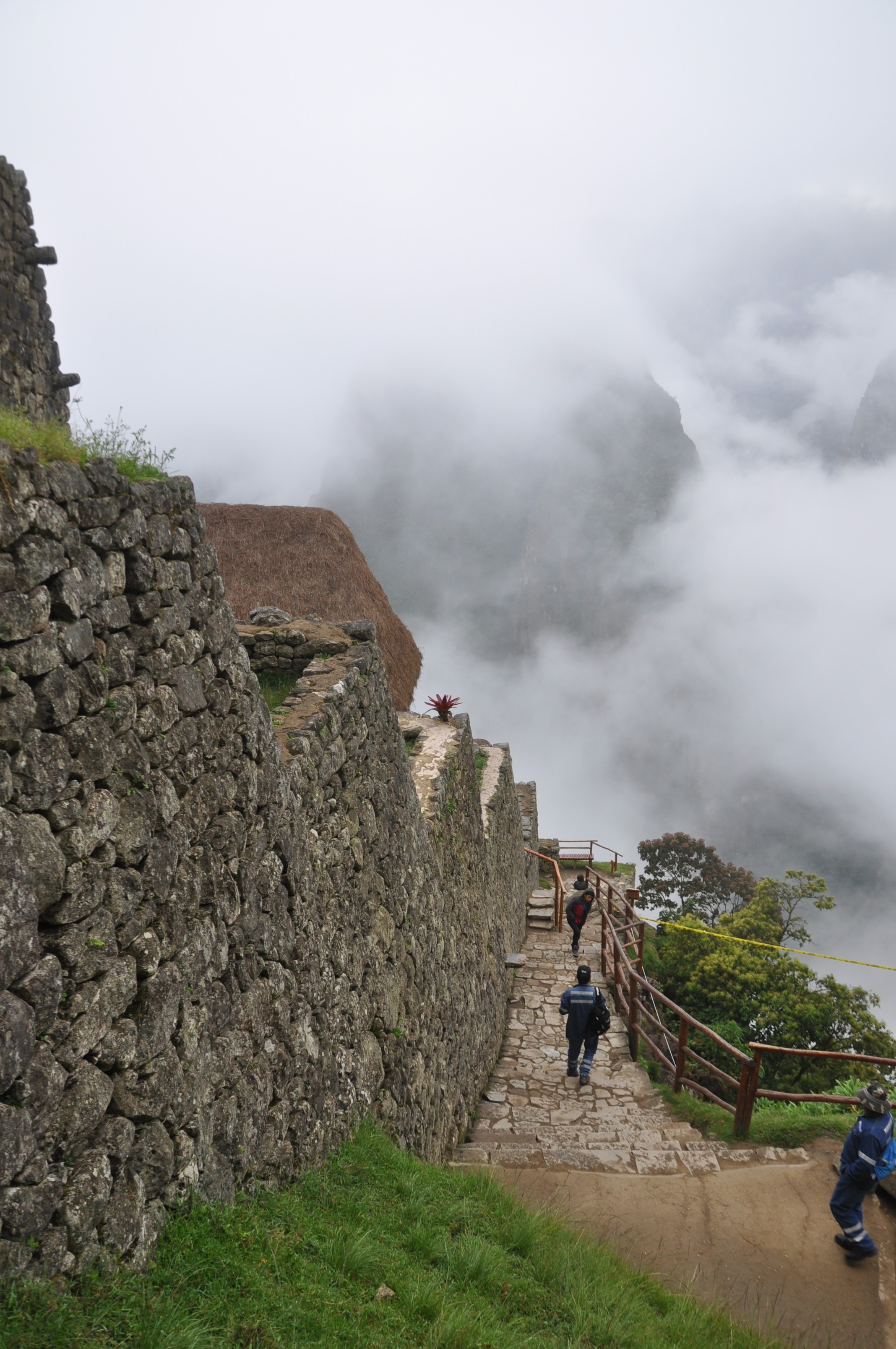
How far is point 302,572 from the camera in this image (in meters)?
9.91

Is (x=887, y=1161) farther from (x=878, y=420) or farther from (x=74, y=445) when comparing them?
(x=878, y=420)

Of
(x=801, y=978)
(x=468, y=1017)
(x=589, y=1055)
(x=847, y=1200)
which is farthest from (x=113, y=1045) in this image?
(x=801, y=978)

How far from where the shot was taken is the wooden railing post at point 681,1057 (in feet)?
22.2

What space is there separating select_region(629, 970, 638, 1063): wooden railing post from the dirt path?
2.71 feet

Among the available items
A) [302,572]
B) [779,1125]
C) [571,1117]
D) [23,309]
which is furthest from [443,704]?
[23,309]

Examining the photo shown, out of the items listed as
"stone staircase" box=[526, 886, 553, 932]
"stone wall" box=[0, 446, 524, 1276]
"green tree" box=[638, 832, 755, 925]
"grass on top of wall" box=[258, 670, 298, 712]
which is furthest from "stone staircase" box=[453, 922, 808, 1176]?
"green tree" box=[638, 832, 755, 925]

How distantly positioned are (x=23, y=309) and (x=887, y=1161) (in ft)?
27.9

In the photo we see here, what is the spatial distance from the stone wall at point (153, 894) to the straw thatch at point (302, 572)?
14.2 feet

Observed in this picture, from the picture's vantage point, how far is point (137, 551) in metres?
2.79

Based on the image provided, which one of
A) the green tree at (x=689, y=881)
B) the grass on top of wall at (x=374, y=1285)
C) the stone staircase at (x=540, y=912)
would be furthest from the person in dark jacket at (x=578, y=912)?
the green tree at (x=689, y=881)

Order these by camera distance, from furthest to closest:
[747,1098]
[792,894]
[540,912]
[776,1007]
Answer: [792,894] → [540,912] → [776,1007] → [747,1098]

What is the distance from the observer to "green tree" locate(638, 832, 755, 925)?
29031mm

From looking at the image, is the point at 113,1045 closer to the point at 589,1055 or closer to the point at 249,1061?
the point at 249,1061

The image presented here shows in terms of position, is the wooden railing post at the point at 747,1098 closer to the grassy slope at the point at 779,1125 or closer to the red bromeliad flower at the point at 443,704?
the grassy slope at the point at 779,1125
